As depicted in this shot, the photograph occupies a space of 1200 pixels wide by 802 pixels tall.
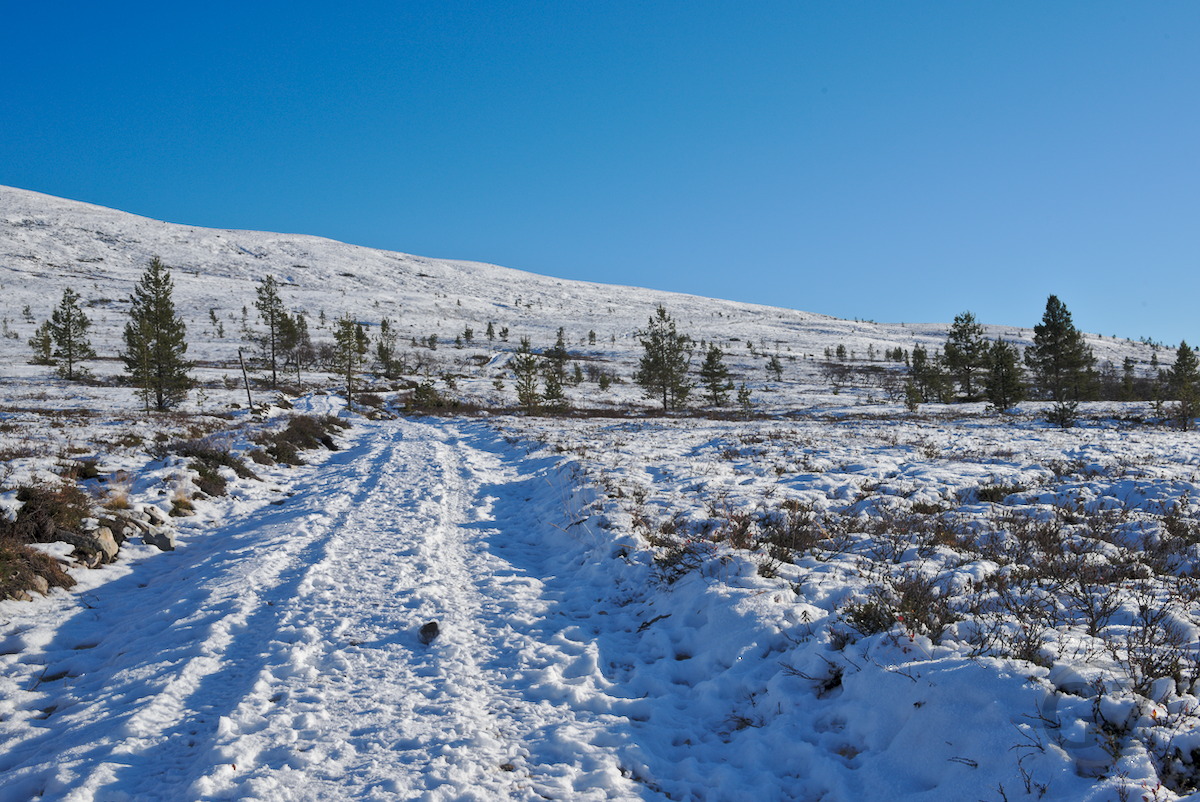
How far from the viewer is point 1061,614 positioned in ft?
15.5

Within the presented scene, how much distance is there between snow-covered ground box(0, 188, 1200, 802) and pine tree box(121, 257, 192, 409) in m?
20.6

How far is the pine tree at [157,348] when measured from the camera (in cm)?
3100

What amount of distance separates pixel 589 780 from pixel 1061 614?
4.40m

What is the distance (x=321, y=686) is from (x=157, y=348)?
3590 centimetres

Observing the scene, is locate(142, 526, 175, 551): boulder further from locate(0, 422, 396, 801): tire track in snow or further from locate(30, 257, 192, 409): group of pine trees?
locate(30, 257, 192, 409): group of pine trees

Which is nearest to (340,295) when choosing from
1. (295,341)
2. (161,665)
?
(295,341)

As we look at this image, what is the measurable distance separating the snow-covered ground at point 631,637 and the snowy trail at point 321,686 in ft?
0.10

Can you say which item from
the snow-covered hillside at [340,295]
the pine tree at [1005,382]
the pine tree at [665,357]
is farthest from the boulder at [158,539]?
the snow-covered hillside at [340,295]

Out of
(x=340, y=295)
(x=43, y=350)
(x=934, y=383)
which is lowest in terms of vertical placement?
(x=934, y=383)

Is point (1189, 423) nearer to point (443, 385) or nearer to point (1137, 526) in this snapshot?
point (1137, 526)

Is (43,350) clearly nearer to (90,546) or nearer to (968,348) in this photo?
(90,546)

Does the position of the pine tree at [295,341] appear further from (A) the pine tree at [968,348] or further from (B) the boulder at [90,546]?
(A) the pine tree at [968,348]

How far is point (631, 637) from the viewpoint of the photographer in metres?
6.01

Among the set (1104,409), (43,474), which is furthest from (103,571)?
(1104,409)
